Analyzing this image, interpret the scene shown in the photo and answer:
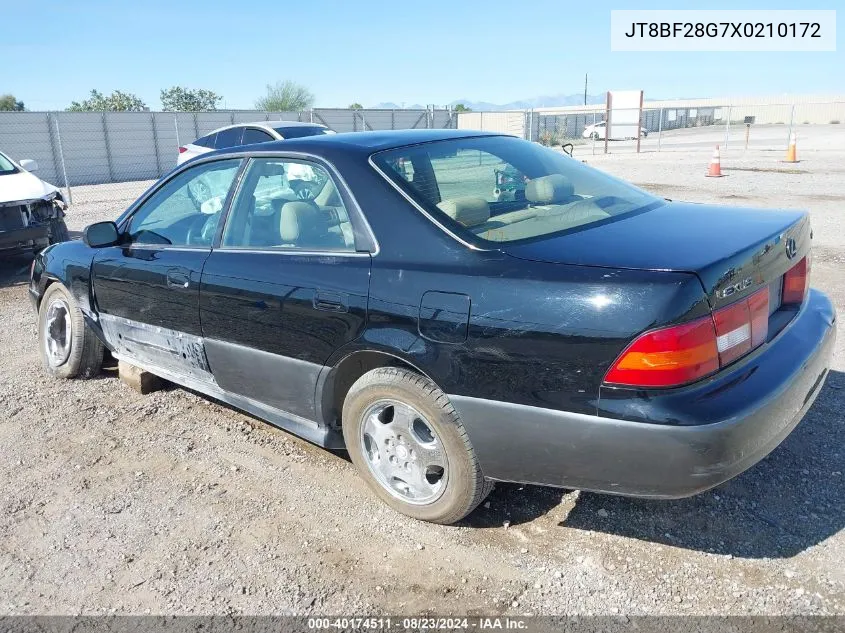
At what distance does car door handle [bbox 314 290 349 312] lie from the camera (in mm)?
3018

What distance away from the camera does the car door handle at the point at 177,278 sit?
12.3 ft

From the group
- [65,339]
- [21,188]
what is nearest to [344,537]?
[65,339]

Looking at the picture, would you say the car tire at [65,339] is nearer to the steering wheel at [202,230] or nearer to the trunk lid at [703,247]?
the steering wheel at [202,230]

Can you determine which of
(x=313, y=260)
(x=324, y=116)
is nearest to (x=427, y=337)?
(x=313, y=260)

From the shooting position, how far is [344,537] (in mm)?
3055

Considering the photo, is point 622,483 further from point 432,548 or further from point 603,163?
point 603,163

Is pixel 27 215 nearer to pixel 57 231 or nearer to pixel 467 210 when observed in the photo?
pixel 57 231

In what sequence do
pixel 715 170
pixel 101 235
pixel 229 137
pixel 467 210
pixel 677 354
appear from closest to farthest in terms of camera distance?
pixel 677 354 → pixel 467 210 → pixel 101 235 → pixel 229 137 → pixel 715 170

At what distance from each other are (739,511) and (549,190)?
167 centimetres

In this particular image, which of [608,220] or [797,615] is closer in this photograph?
[797,615]

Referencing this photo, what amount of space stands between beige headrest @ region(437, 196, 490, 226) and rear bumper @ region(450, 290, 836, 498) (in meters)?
0.75

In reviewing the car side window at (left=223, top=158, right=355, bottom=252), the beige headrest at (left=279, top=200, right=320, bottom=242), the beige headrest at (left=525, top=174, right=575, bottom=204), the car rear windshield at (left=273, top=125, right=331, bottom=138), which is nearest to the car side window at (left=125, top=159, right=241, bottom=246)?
the car side window at (left=223, top=158, right=355, bottom=252)

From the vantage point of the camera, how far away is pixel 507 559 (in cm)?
284

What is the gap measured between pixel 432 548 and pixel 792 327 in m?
1.77
